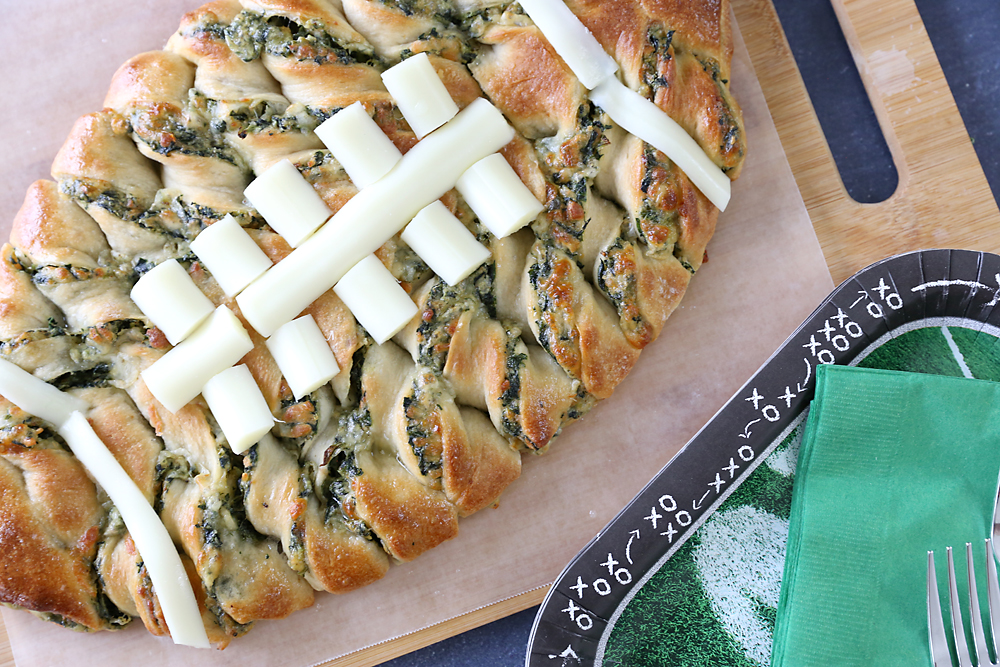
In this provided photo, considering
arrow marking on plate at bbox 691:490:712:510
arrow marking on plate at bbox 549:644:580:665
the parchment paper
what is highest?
the parchment paper

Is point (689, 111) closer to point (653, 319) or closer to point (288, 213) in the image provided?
point (653, 319)

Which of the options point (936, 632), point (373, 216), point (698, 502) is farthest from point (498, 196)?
point (936, 632)

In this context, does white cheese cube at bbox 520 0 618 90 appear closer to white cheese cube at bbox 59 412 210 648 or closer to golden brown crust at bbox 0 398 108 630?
white cheese cube at bbox 59 412 210 648

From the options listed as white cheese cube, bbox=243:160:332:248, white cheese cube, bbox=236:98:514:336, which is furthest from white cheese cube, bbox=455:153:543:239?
white cheese cube, bbox=243:160:332:248

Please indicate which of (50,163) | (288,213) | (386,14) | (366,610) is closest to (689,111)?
(386,14)

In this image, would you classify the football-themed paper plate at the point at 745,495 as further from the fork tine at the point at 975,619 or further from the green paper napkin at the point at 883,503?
the fork tine at the point at 975,619
